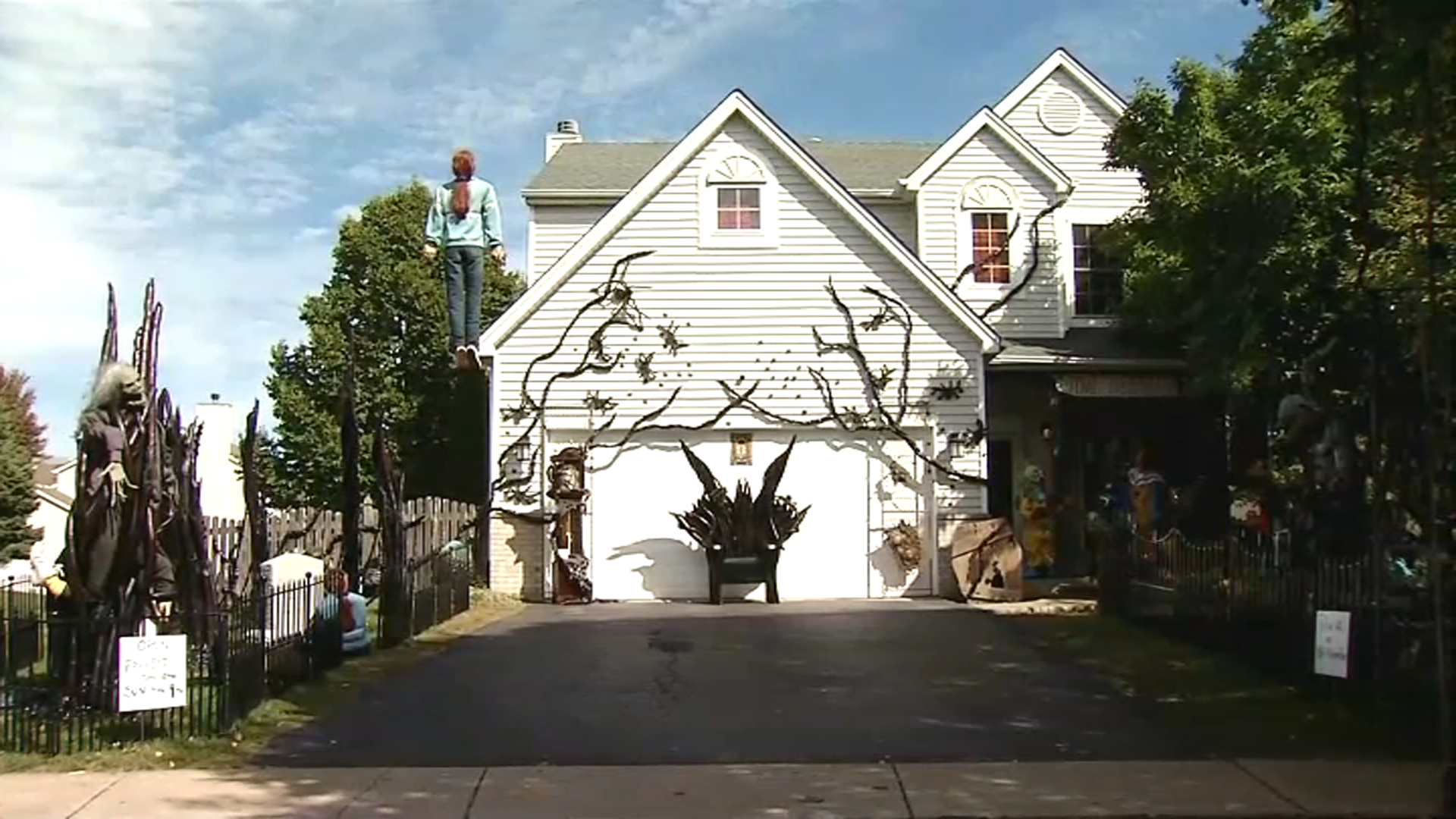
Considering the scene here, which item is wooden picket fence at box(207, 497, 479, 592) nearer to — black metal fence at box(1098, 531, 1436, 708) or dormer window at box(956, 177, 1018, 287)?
black metal fence at box(1098, 531, 1436, 708)

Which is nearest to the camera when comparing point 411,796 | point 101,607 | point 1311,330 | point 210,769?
point 411,796

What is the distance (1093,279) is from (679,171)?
6801mm

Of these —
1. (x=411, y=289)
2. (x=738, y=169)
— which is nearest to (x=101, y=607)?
(x=738, y=169)

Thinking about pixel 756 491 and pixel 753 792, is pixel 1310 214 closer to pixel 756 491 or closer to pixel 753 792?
pixel 756 491

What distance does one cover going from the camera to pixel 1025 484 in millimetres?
21203

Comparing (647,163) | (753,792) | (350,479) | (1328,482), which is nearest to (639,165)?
(647,163)

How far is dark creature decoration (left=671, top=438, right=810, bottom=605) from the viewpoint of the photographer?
19500 mm

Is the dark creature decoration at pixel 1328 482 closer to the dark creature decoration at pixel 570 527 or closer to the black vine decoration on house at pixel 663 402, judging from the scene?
the black vine decoration on house at pixel 663 402

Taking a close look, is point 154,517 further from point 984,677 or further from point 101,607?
point 984,677

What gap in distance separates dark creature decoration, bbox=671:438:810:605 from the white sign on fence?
32.0 ft

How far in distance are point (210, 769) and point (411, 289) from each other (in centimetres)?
2142

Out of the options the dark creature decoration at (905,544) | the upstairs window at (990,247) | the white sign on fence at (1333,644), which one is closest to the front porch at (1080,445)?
the upstairs window at (990,247)

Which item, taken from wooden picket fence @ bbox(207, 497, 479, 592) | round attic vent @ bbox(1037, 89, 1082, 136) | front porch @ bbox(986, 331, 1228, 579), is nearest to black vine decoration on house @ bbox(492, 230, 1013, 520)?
wooden picket fence @ bbox(207, 497, 479, 592)

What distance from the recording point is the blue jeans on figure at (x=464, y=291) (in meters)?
20.6
